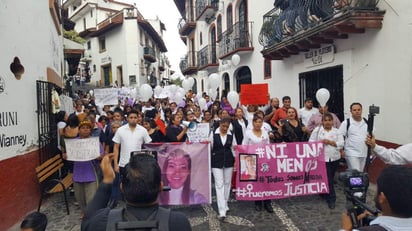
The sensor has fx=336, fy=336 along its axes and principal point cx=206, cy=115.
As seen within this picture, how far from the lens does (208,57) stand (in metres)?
A: 22.1

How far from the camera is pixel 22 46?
6.00m

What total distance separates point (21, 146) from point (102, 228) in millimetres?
4621

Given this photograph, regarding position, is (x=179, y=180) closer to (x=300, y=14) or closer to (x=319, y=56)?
(x=319, y=56)

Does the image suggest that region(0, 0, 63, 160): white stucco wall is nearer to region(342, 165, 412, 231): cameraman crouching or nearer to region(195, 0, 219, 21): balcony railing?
region(342, 165, 412, 231): cameraman crouching

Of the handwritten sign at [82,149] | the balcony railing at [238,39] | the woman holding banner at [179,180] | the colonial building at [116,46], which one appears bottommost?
the woman holding banner at [179,180]

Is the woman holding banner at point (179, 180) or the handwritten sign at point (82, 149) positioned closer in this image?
the handwritten sign at point (82, 149)

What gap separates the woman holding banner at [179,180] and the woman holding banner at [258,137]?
1035 mm

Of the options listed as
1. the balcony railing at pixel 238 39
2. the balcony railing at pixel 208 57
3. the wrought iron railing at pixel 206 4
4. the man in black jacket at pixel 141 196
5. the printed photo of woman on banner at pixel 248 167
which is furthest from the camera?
the balcony railing at pixel 208 57

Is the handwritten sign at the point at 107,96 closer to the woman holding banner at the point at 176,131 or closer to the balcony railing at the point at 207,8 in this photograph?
the woman holding banner at the point at 176,131

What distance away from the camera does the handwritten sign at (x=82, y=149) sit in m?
5.39

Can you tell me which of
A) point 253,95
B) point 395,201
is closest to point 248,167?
point 253,95

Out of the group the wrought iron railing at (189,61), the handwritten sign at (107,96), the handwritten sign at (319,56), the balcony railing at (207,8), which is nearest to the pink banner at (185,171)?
the handwritten sign at (319,56)

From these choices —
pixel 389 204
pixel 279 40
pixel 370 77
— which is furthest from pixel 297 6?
pixel 389 204

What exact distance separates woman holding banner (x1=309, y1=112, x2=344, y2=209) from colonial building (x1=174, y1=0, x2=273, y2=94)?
787 cm
